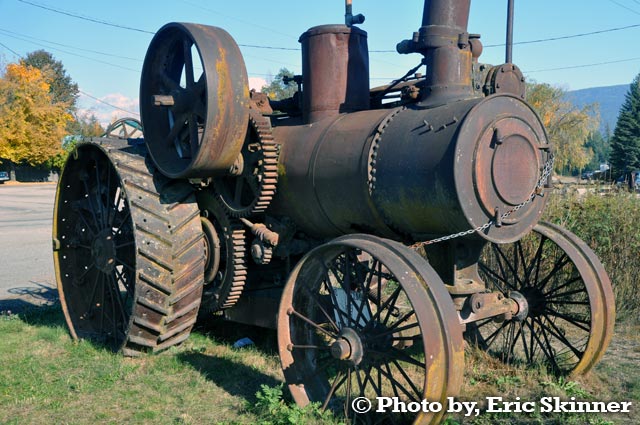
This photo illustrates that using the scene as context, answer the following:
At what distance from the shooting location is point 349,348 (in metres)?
3.80

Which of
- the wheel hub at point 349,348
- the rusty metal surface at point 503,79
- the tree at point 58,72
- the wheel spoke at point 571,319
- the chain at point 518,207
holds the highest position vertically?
the tree at point 58,72

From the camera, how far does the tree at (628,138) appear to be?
141 ft

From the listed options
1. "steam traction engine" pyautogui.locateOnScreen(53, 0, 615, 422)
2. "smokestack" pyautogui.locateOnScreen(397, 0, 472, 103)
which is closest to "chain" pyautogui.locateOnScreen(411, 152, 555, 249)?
"steam traction engine" pyautogui.locateOnScreen(53, 0, 615, 422)

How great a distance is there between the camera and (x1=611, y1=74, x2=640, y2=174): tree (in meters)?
43.1

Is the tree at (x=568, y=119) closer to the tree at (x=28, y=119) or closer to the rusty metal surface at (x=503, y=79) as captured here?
the tree at (x=28, y=119)

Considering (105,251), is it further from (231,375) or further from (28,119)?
(28,119)

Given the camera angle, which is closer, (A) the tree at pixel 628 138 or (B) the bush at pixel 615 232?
(B) the bush at pixel 615 232

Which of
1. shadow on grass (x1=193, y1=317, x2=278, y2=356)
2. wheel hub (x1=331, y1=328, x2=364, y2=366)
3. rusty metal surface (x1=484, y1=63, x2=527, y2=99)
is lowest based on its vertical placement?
shadow on grass (x1=193, y1=317, x2=278, y2=356)

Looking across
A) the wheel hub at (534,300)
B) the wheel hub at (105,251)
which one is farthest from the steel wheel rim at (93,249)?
the wheel hub at (534,300)

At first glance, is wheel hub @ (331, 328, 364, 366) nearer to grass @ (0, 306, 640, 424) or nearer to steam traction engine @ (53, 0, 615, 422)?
steam traction engine @ (53, 0, 615, 422)

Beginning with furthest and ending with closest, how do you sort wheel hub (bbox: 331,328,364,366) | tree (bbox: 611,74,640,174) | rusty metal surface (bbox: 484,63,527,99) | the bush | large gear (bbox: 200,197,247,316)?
tree (bbox: 611,74,640,174)
the bush
large gear (bbox: 200,197,247,316)
rusty metal surface (bbox: 484,63,527,99)
wheel hub (bbox: 331,328,364,366)

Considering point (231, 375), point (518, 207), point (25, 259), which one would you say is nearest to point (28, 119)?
point (25, 259)

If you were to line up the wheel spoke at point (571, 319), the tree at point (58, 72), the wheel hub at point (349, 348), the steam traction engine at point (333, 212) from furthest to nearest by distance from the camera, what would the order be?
the tree at point (58, 72) < the wheel spoke at point (571, 319) < the steam traction engine at point (333, 212) < the wheel hub at point (349, 348)

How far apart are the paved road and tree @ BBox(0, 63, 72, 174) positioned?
670 inches
